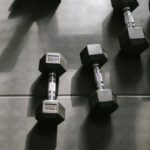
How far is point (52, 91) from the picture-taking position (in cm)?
125

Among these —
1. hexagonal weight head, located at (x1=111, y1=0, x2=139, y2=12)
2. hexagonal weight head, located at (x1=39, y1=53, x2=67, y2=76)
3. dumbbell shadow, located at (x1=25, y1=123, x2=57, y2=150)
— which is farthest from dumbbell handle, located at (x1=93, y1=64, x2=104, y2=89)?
hexagonal weight head, located at (x1=111, y1=0, x2=139, y2=12)

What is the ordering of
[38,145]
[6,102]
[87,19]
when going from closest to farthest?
[38,145]
[6,102]
[87,19]

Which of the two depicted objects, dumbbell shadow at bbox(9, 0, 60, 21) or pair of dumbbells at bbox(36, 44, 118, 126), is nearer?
pair of dumbbells at bbox(36, 44, 118, 126)

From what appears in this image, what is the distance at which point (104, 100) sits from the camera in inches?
47.4

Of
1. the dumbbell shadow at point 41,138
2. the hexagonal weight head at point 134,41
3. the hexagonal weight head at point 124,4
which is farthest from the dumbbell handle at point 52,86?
the hexagonal weight head at point 124,4

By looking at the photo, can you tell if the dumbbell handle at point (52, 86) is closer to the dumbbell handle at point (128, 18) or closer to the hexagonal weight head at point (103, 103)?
the hexagonal weight head at point (103, 103)

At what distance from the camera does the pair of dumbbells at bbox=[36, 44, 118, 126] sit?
3.88 ft

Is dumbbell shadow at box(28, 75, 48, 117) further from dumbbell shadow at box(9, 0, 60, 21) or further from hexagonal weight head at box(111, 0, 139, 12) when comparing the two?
hexagonal weight head at box(111, 0, 139, 12)

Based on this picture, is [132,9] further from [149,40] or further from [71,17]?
[71,17]

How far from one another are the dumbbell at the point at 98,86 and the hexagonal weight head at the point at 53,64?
10 cm

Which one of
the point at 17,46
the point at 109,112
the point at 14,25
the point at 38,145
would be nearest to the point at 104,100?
the point at 109,112

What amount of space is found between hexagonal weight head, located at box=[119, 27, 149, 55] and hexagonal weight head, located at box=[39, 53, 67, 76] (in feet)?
0.92

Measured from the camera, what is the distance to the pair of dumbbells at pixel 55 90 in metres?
1.18

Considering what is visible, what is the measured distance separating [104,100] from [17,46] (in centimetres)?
51
